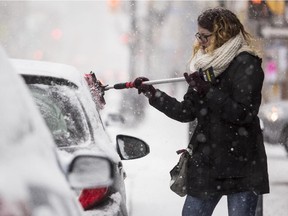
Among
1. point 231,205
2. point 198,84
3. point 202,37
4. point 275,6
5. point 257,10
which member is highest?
point 275,6

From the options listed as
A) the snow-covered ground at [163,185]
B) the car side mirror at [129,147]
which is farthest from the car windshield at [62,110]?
the snow-covered ground at [163,185]

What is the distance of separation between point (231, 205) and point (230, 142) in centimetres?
34

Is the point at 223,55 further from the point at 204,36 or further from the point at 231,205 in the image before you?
the point at 231,205

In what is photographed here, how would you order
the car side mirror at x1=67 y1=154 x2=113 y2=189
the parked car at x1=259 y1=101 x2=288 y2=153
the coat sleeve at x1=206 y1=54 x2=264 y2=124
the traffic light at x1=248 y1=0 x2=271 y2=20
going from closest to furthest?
the car side mirror at x1=67 y1=154 x2=113 y2=189 < the coat sleeve at x1=206 y1=54 x2=264 y2=124 < the traffic light at x1=248 y1=0 x2=271 y2=20 < the parked car at x1=259 y1=101 x2=288 y2=153

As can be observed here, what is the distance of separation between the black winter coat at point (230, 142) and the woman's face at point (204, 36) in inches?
7.6

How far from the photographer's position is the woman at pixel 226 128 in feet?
15.4

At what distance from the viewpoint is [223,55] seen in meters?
4.70

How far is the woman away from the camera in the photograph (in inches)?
184

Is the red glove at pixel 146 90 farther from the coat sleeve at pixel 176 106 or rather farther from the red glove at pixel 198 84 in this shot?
the red glove at pixel 198 84

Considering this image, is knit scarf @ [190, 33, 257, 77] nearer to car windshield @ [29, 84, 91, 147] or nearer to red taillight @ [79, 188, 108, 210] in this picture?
car windshield @ [29, 84, 91, 147]

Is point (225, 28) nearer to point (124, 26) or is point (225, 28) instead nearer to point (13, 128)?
point (13, 128)

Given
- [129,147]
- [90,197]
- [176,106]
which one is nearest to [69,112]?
[90,197]

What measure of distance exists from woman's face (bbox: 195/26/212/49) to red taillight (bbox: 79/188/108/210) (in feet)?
3.89

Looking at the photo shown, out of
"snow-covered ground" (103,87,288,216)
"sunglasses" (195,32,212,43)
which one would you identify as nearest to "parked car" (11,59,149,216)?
"sunglasses" (195,32,212,43)
